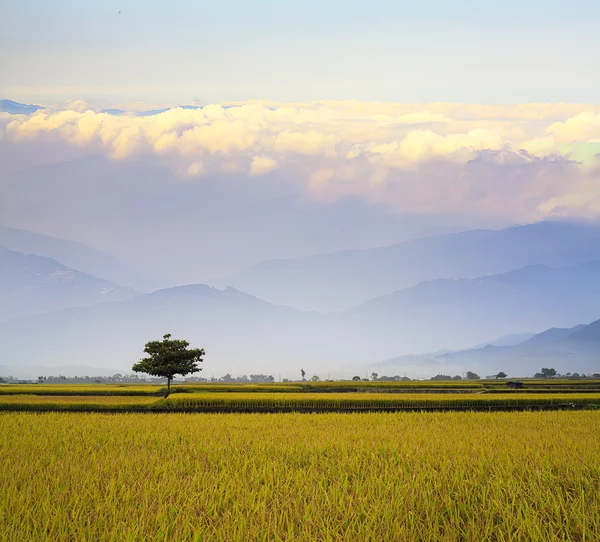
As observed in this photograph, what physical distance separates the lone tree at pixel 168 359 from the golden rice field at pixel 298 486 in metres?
30.3

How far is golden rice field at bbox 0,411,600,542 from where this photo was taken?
305 inches

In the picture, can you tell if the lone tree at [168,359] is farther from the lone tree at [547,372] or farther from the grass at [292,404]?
the lone tree at [547,372]

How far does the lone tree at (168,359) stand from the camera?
47.7 m

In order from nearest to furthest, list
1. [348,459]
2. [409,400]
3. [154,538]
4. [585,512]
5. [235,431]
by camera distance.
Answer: [154,538] → [585,512] → [348,459] → [235,431] → [409,400]

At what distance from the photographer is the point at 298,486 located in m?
9.94

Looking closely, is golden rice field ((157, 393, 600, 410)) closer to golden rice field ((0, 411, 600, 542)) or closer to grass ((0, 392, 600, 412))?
grass ((0, 392, 600, 412))

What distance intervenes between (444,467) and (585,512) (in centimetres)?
293

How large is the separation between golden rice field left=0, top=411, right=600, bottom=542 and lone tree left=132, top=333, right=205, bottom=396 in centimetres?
3028

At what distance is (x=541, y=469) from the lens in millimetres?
11570

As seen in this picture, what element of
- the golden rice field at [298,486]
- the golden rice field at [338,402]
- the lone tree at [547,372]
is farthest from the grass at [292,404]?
the lone tree at [547,372]

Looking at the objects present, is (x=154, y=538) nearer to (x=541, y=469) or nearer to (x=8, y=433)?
(x=541, y=469)

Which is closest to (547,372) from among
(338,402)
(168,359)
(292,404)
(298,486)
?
(168,359)

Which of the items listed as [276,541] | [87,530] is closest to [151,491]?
[87,530]

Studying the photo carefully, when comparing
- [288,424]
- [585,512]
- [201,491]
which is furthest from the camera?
[288,424]
